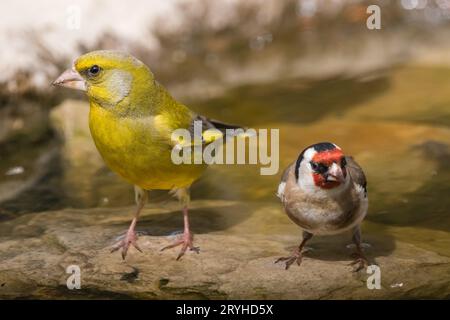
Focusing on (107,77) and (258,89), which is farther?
(258,89)

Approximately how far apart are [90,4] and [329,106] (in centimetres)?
264

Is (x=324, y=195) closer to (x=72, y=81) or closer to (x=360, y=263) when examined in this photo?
(x=360, y=263)

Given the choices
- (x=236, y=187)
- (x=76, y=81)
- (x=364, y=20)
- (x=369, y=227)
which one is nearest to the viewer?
(x=76, y=81)

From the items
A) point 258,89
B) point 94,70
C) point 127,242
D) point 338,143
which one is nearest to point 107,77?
point 94,70

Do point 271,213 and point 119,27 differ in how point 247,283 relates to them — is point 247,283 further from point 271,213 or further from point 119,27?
point 119,27

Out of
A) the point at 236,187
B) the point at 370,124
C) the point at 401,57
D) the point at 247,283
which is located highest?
the point at 401,57

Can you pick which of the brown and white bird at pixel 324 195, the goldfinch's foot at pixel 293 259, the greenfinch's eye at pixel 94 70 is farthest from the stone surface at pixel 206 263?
the greenfinch's eye at pixel 94 70

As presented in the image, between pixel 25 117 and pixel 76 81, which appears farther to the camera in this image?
pixel 25 117

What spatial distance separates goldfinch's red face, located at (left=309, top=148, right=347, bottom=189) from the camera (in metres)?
4.62

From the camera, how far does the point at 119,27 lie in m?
8.88

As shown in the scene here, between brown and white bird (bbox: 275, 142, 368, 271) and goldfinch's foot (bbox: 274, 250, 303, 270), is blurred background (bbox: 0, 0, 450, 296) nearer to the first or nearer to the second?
brown and white bird (bbox: 275, 142, 368, 271)

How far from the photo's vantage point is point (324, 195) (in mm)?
4762

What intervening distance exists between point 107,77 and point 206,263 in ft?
3.77

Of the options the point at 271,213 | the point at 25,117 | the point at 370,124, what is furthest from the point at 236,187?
the point at 25,117
